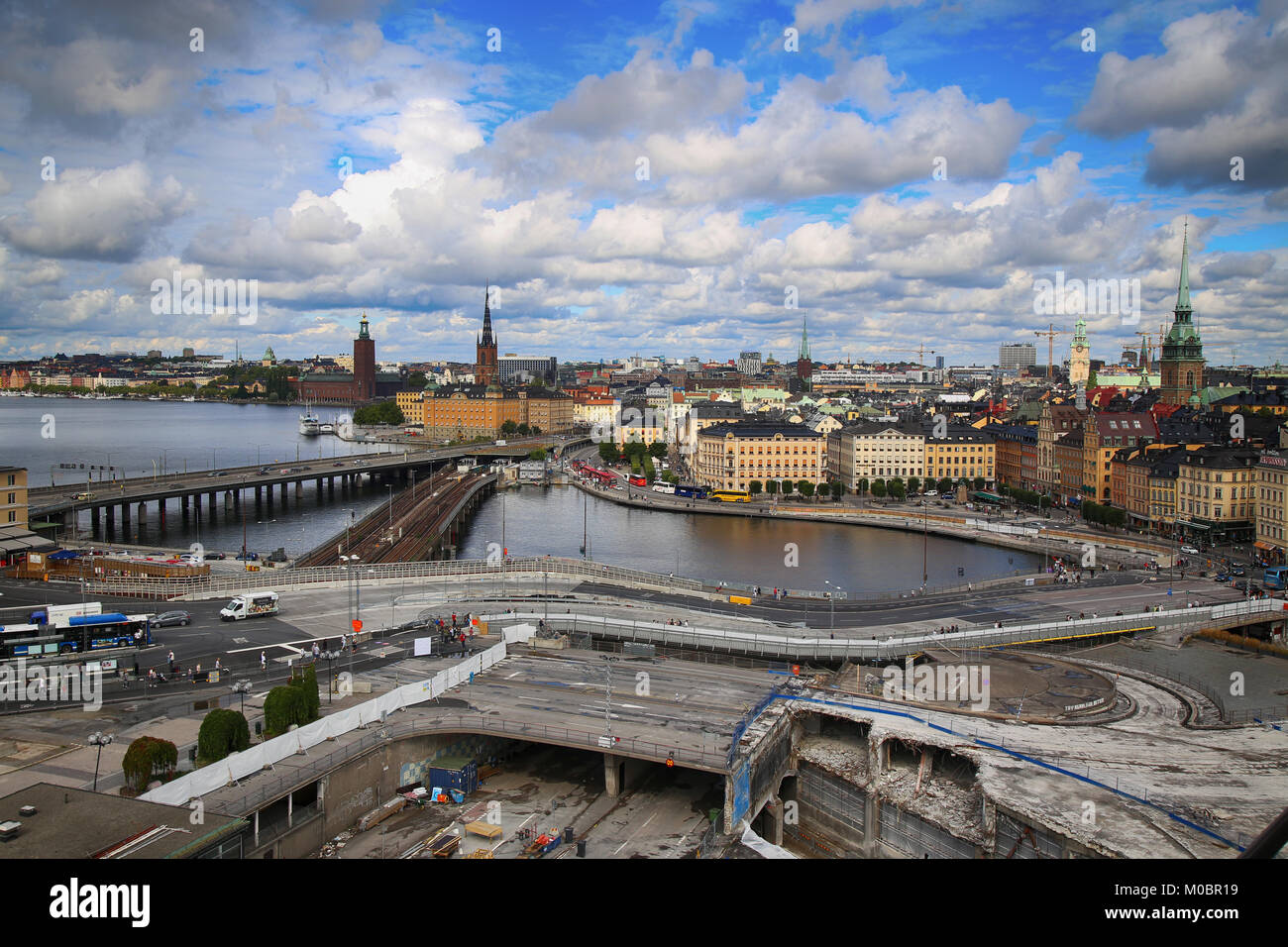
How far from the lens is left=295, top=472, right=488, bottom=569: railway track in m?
37.5

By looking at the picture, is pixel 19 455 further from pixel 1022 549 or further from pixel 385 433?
pixel 1022 549

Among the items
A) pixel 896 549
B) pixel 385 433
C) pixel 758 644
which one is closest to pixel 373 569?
pixel 758 644

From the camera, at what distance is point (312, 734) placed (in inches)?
579

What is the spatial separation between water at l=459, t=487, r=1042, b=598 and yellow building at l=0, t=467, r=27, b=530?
60.3ft

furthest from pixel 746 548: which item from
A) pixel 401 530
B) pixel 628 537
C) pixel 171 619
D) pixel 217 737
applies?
pixel 217 737

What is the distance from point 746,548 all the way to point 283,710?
33.3m

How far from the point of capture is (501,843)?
13445mm

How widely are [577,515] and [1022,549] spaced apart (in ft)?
81.8

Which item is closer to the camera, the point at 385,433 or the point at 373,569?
the point at 373,569

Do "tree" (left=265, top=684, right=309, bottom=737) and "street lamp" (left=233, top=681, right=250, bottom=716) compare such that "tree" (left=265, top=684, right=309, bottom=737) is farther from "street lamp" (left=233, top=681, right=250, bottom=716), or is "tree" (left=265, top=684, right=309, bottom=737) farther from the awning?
the awning

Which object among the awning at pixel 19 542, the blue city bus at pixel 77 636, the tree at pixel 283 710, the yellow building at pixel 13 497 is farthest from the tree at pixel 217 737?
the yellow building at pixel 13 497

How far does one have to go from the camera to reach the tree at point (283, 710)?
14930mm

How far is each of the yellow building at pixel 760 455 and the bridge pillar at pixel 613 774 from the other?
49.2m

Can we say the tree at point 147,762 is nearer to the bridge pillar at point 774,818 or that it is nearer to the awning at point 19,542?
the bridge pillar at point 774,818
